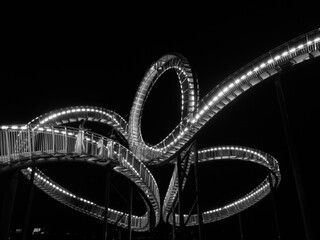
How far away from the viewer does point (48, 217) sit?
158 feet

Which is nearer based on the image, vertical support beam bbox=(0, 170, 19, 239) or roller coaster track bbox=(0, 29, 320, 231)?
roller coaster track bbox=(0, 29, 320, 231)

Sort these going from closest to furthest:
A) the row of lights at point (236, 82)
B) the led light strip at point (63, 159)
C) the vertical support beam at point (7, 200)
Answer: the row of lights at point (236, 82) < the led light strip at point (63, 159) < the vertical support beam at point (7, 200)

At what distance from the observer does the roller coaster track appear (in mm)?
13961

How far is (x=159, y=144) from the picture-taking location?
21.4m

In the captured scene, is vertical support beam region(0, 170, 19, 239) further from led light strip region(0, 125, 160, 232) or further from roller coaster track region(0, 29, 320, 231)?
led light strip region(0, 125, 160, 232)

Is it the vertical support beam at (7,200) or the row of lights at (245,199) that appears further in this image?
the row of lights at (245,199)

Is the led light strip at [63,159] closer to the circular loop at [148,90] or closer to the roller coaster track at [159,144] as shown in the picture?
the roller coaster track at [159,144]

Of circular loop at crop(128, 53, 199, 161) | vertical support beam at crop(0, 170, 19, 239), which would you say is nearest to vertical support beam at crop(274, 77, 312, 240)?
circular loop at crop(128, 53, 199, 161)

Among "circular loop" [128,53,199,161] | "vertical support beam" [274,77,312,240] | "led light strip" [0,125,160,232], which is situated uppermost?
"circular loop" [128,53,199,161]

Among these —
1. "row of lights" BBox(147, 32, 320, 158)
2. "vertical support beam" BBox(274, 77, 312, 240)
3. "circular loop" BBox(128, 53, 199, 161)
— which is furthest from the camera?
"circular loop" BBox(128, 53, 199, 161)

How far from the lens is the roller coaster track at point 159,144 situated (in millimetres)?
13961

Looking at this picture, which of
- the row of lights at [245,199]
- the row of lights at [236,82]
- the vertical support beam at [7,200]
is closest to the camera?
the row of lights at [236,82]

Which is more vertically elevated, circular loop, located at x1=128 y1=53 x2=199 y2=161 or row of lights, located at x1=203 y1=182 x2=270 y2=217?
circular loop, located at x1=128 y1=53 x2=199 y2=161

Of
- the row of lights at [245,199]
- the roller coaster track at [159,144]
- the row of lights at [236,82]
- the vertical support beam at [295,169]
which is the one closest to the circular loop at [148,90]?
the roller coaster track at [159,144]
